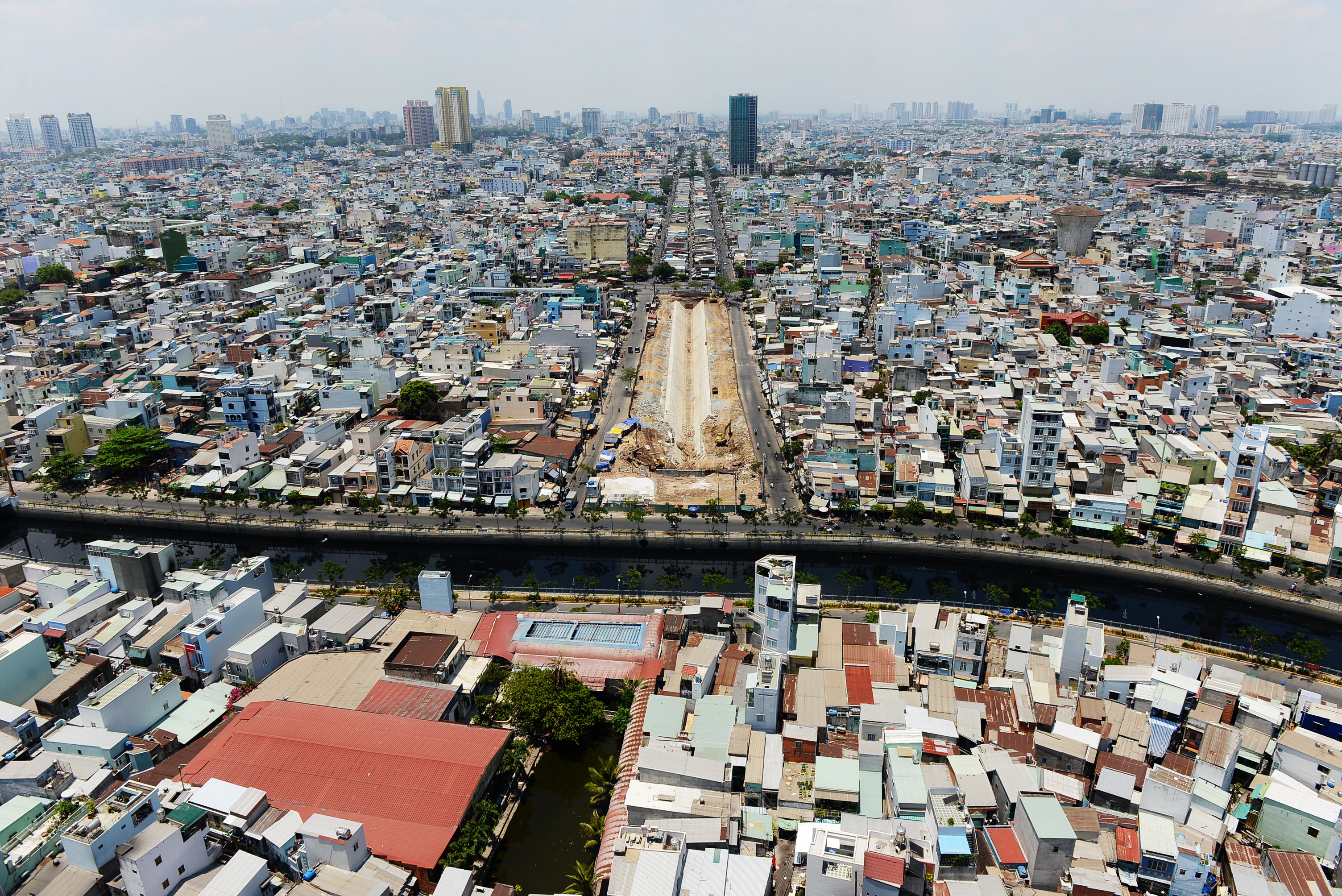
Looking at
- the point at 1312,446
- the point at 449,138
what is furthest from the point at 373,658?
the point at 449,138

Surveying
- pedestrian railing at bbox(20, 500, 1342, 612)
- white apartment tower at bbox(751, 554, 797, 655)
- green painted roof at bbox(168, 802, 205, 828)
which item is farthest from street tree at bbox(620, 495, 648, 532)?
green painted roof at bbox(168, 802, 205, 828)

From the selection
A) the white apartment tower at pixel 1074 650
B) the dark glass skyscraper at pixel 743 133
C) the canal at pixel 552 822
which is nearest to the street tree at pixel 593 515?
the canal at pixel 552 822

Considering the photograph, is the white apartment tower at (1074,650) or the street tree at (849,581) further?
the street tree at (849,581)

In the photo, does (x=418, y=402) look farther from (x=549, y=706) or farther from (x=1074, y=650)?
(x=1074, y=650)

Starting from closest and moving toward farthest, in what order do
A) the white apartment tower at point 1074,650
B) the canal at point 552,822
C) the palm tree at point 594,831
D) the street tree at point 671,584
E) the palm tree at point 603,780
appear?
the canal at point 552,822
the palm tree at point 594,831
the palm tree at point 603,780
the white apartment tower at point 1074,650
the street tree at point 671,584

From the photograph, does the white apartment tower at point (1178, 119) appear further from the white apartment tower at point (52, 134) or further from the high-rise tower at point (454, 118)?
the white apartment tower at point (52, 134)

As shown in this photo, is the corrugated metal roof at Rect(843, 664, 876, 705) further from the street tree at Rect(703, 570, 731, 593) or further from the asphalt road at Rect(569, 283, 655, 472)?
the asphalt road at Rect(569, 283, 655, 472)
